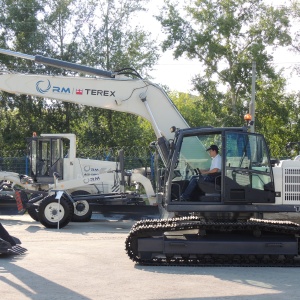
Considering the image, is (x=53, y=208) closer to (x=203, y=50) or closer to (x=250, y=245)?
(x=250, y=245)

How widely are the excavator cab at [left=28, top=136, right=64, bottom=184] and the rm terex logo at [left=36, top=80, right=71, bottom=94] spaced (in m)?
5.45

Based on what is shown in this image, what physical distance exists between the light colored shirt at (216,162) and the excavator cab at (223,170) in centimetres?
6

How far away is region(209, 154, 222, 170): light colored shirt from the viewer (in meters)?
10.8

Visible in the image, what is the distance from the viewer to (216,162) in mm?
10891

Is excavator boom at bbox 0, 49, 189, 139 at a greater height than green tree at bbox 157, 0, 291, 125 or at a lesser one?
lesser

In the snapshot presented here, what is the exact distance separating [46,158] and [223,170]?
438 inches

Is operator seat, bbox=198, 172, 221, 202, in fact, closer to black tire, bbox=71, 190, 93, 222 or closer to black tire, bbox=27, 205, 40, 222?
black tire, bbox=27, 205, 40, 222

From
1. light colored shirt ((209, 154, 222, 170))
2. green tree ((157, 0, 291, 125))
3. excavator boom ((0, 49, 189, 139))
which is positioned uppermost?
green tree ((157, 0, 291, 125))

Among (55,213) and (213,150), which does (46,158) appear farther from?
(213,150)

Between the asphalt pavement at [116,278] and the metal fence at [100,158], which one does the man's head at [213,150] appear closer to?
the asphalt pavement at [116,278]

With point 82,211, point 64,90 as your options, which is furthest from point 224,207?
point 82,211

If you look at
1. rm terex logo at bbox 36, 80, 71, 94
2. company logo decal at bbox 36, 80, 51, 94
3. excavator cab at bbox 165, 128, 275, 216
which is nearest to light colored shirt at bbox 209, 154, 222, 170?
excavator cab at bbox 165, 128, 275, 216

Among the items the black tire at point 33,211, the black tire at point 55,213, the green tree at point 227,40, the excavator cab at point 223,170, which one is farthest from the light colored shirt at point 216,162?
the green tree at point 227,40

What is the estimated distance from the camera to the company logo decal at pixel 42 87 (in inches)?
609
